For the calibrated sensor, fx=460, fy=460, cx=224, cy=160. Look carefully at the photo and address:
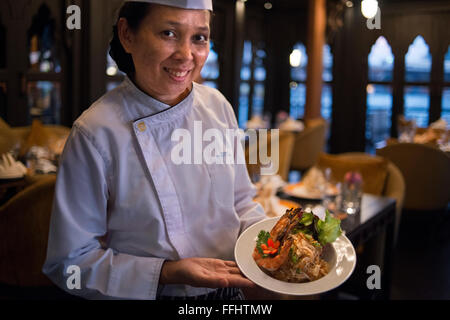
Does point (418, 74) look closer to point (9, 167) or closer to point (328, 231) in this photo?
point (328, 231)

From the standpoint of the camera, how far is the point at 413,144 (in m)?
3.30

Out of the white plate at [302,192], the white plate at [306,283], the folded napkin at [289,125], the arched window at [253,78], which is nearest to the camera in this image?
the white plate at [306,283]

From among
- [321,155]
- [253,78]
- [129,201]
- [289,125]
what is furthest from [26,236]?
[253,78]

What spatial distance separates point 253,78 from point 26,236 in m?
4.69

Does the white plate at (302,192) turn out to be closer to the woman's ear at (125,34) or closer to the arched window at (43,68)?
the arched window at (43,68)

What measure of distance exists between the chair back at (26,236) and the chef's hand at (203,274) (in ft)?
2.40

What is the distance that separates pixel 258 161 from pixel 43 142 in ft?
2.80

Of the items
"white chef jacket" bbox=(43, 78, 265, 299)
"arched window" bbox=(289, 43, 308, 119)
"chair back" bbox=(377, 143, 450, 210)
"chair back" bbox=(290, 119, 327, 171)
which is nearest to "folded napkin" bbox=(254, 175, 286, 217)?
"white chef jacket" bbox=(43, 78, 265, 299)

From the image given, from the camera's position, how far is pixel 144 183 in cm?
83

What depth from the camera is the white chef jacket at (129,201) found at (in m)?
0.80

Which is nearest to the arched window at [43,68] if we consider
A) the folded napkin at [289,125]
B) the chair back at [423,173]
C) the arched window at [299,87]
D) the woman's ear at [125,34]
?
the woman's ear at [125,34]

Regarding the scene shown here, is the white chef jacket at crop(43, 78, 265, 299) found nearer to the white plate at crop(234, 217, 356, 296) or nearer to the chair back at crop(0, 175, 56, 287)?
the white plate at crop(234, 217, 356, 296)
